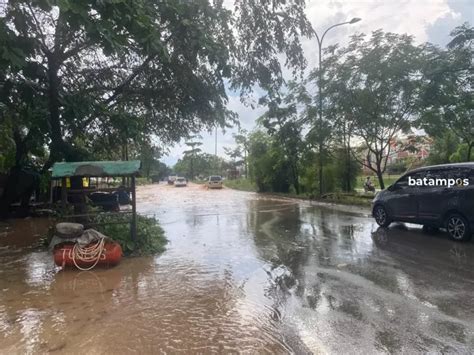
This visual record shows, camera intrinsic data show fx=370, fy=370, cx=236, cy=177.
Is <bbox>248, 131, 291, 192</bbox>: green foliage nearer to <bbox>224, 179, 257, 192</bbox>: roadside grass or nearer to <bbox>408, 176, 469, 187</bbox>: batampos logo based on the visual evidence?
<bbox>224, 179, 257, 192</bbox>: roadside grass

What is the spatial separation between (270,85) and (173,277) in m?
7.90

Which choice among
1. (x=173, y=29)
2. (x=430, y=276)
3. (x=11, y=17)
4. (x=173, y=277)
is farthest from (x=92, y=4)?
(x=430, y=276)

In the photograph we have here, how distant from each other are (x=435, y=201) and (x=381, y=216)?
2.05 m

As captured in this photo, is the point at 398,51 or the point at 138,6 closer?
the point at 138,6

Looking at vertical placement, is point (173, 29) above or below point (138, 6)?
above

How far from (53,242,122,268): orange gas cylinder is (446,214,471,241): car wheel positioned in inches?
292

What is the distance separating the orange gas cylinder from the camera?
22.7 ft

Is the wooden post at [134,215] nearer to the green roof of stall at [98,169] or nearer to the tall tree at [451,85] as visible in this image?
the green roof of stall at [98,169]

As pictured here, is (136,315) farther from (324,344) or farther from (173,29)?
(173,29)

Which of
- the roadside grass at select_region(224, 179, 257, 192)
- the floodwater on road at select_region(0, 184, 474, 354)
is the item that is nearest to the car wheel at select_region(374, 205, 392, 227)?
the floodwater on road at select_region(0, 184, 474, 354)

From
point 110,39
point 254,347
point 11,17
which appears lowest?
point 254,347

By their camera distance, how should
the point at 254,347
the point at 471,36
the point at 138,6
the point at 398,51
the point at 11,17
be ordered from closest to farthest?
the point at 254,347 < the point at 138,6 < the point at 11,17 < the point at 471,36 < the point at 398,51

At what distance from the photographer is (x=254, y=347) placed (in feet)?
12.5

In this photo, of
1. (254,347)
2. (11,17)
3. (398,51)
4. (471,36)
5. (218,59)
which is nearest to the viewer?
(254,347)
